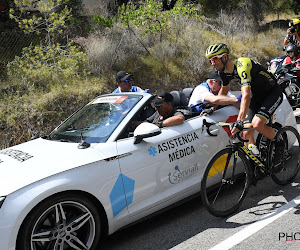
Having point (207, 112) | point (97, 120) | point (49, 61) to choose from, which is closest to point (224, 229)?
point (207, 112)

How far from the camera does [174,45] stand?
12133 millimetres

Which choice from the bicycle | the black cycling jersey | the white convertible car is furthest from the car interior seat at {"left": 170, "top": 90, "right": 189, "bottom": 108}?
the bicycle

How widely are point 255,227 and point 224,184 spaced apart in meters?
0.70

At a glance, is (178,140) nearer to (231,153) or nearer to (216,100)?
(231,153)

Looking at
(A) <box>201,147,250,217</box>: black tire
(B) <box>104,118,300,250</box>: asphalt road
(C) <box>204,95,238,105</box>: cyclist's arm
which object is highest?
(C) <box>204,95,238,105</box>: cyclist's arm

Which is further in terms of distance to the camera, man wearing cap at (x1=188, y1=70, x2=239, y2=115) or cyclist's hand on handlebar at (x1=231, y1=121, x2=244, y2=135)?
man wearing cap at (x1=188, y1=70, x2=239, y2=115)

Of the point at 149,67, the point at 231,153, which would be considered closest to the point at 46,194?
the point at 231,153

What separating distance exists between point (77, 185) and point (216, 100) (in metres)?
2.40

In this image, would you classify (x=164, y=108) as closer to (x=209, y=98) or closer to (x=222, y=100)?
(x=209, y=98)

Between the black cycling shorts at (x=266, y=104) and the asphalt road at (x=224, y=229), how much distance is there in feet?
3.58

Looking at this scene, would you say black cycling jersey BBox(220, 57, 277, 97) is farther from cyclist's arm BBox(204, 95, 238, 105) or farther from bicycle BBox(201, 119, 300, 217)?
bicycle BBox(201, 119, 300, 217)

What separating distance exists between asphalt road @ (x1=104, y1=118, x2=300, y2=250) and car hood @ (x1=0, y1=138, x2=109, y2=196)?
1038 millimetres

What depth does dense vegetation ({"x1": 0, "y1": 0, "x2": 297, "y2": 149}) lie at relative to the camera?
839 centimetres

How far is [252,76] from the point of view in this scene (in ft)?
14.3
